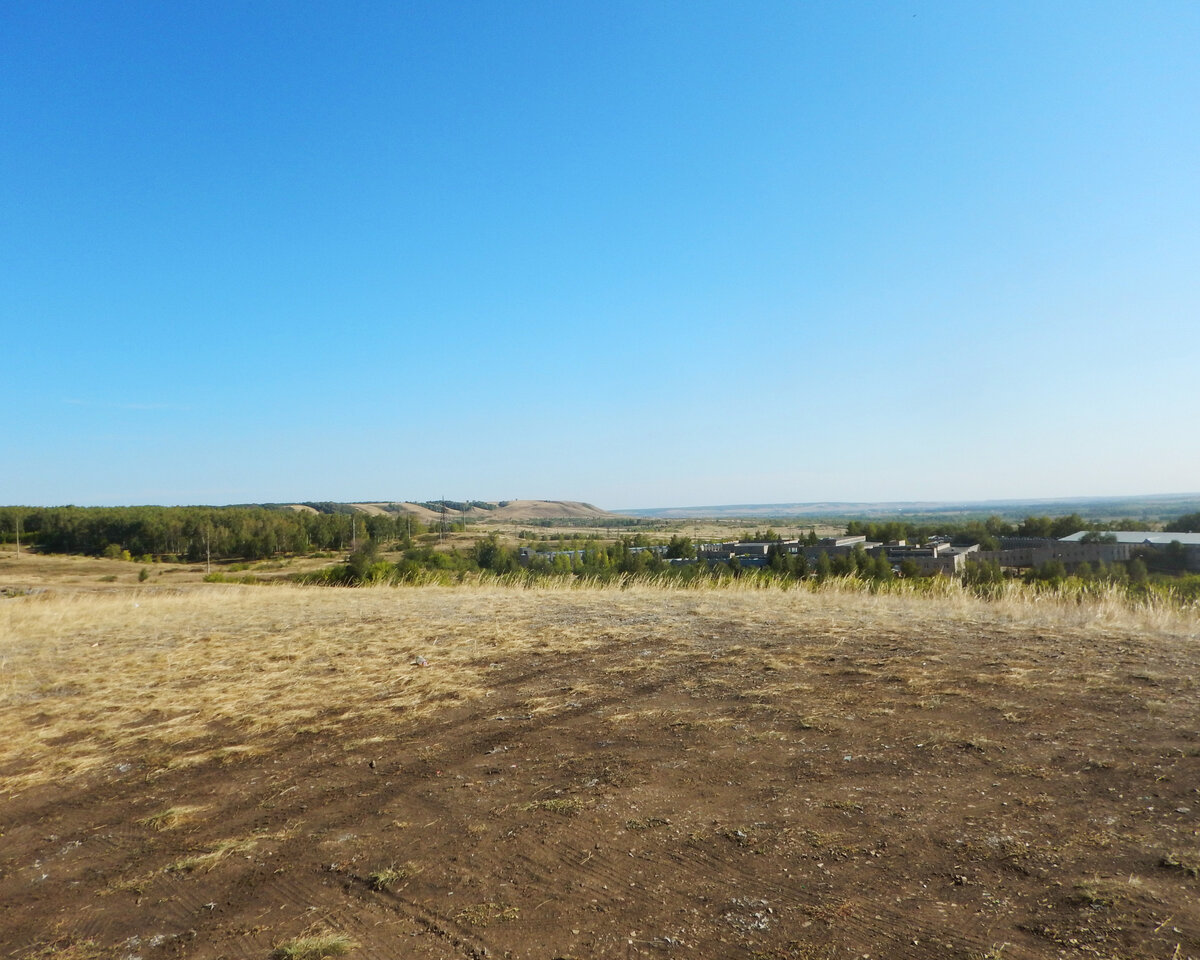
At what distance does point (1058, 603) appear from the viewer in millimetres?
11828

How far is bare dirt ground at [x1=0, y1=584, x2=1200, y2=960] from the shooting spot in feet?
9.87

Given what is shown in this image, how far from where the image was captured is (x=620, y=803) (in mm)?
4262

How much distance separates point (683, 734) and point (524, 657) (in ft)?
12.2

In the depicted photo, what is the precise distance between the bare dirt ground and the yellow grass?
0.07 metres

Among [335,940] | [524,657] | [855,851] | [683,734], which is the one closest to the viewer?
[335,940]

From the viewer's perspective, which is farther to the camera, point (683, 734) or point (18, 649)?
point (18, 649)

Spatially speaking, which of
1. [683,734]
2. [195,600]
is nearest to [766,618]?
[683,734]

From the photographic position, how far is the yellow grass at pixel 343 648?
20.5 feet

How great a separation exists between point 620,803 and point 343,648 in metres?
6.69

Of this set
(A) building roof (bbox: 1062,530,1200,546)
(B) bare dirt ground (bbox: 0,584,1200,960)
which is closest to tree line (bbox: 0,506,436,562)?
(A) building roof (bbox: 1062,530,1200,546)

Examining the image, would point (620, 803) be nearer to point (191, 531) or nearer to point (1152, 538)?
point (1152, 538)

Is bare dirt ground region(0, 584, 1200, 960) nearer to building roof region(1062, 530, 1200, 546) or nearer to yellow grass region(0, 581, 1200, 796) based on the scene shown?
yellow grass region(0, 581, 1200, 796)

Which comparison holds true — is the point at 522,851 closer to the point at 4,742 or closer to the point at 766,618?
the point at 4,742

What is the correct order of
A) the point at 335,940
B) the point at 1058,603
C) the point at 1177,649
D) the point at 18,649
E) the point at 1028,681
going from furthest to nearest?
the point at 1058,603, the point at 18,649, the point at 1177,649, the point at 1028,681, the point at 335,940
